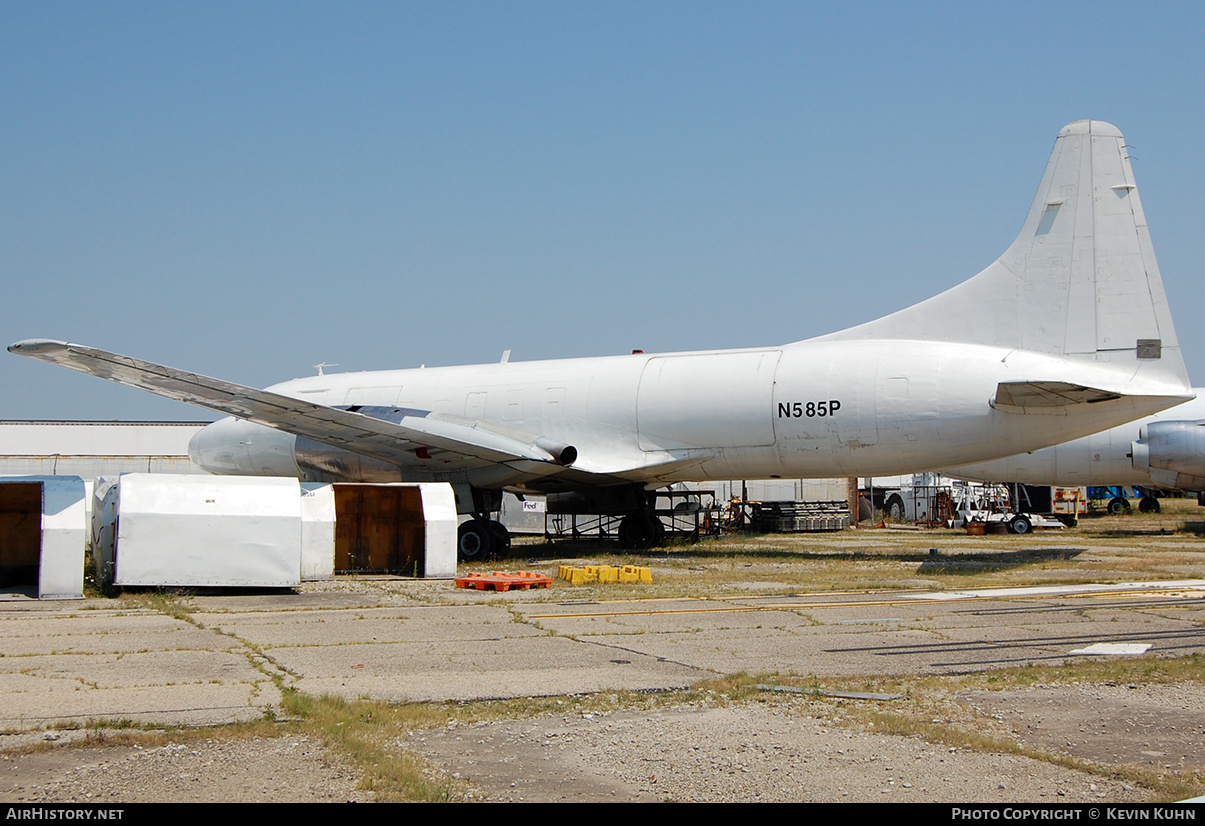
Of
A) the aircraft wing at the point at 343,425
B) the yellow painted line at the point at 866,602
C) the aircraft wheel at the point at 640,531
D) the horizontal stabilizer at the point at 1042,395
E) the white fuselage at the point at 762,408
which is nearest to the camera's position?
the yellow painted line at the point at 866,602

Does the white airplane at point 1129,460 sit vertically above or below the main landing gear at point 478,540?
above

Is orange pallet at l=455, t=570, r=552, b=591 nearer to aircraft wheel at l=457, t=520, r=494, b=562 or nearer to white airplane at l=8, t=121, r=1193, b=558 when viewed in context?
white airplane at l=8, t=121, r=1193, b=558

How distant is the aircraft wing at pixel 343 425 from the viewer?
1903 cm

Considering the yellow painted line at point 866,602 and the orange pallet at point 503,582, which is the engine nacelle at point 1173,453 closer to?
the yellow painted line at point 866,602

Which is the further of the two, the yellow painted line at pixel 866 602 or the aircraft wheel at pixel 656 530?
the aircraft wheel at pixel 656 530

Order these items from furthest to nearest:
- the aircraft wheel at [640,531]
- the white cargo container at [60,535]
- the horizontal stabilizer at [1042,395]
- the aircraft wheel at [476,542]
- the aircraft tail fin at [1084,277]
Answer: the aircraft wheel at [640,531] → the aircraft wheel at [476,542] → the aircraft tail fin at [1084,277] → the horizontal stabilizer at [1042,395] → the white cargo container at [60,535]

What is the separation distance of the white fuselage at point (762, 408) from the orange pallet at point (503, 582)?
532 cm

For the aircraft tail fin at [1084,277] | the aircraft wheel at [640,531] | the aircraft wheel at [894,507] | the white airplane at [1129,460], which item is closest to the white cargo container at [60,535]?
the aircraft wheel at [640,531]

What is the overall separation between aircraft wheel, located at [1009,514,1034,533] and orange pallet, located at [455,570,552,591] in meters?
23.2

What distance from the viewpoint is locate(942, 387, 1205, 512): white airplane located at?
30422 millimetres

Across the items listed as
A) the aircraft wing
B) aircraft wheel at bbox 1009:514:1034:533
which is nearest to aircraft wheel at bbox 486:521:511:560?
the aircraft wing

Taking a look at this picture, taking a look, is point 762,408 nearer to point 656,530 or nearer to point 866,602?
point 656,530

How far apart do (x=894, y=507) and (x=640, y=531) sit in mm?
26302
